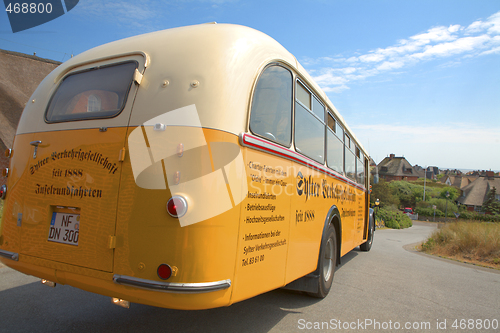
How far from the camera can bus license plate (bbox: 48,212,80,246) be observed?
9.48 ft

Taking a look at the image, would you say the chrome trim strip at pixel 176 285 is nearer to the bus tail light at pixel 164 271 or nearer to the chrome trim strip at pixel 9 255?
the bus tail light at pixel 164 271

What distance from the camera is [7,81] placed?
64.7ft

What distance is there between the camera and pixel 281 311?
4.32 meters

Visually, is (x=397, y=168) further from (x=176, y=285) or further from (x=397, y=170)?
(x=176, y=285)

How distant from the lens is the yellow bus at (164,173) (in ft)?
8.38

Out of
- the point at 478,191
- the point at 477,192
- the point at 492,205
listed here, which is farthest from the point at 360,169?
the point at 478,191

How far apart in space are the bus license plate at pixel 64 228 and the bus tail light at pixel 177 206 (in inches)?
38.3

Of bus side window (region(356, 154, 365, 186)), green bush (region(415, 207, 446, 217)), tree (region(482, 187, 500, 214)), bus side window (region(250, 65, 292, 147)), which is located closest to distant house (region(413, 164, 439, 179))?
tree (region(482, 187, 500, 214))

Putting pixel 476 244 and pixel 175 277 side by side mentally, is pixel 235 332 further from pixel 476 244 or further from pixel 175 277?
pixel 476 244

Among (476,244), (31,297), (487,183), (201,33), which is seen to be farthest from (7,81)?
(487,183)

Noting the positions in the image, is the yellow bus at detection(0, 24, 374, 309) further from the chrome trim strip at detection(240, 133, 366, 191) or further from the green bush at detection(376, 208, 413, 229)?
the green bush at detection(376, 208, 413, 229)

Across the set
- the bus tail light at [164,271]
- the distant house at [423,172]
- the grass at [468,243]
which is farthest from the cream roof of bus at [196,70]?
the distant house at [423,172]

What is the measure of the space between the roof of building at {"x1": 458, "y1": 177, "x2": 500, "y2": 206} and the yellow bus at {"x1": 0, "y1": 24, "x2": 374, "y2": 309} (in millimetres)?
92585

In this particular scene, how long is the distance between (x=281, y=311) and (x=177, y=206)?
2.58m
